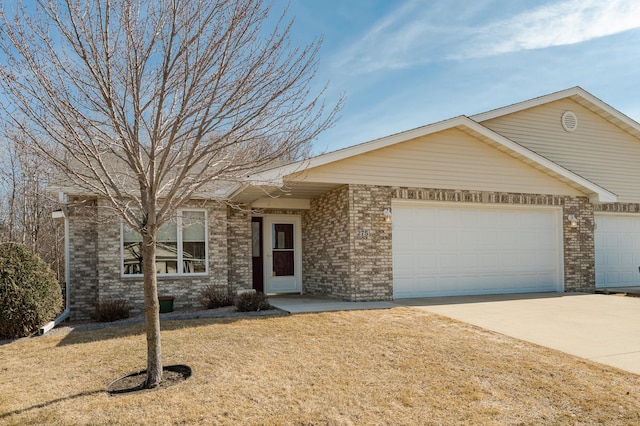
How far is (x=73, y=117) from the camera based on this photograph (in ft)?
16.4

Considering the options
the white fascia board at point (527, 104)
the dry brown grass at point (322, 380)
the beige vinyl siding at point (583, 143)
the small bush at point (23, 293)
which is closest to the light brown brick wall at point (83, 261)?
the small bush at point (23, 293)

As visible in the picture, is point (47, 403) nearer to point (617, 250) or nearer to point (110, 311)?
point (110, 311)

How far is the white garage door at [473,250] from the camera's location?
11.6 m

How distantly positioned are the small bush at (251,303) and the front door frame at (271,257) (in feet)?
12.4

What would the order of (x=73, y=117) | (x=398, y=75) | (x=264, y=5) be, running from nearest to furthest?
(x=73, y=117), (x=264, y=5), (x=398, y=75)

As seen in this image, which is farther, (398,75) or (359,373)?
(398,75)

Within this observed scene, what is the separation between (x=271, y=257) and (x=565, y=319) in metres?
7.99

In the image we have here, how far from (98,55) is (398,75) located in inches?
313

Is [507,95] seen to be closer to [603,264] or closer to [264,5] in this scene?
[603,264]

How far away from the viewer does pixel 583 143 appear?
1515cm

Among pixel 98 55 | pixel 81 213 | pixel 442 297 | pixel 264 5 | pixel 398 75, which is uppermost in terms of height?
pixel 398 75

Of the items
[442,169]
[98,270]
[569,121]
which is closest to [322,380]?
[98,270]

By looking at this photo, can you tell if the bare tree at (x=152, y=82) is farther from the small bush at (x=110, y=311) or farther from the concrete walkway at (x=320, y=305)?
the concrete walkway at (x=320, y=305)

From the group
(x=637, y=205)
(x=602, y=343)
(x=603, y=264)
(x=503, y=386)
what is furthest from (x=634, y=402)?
(x=637, y=205)
